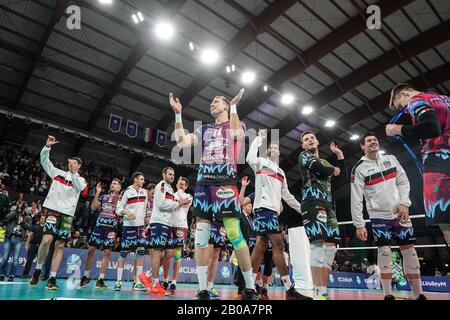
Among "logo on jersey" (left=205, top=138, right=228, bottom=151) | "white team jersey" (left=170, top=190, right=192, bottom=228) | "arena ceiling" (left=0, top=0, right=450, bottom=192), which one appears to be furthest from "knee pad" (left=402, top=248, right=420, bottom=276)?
"arena ceiling" (left=0, top=0, right=450, bottom=192)

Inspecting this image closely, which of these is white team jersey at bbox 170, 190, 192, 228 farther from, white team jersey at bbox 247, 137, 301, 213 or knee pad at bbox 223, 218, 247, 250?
knee pad at bbox 223, 218, 247, 250

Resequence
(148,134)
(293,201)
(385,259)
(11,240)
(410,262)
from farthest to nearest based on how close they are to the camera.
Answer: (148,134)
(11,240)
(293,201)
(385,259)
(410,262)

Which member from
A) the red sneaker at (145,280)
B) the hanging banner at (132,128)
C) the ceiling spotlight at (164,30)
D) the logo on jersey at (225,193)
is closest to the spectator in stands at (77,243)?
the red sneaker at (145,280)

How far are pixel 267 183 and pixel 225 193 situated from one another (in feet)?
5.06

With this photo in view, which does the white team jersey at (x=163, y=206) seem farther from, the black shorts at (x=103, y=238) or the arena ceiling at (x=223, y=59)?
the arena ceiling at (x=223, y=59)

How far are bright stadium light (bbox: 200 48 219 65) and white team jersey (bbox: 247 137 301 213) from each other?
35.6ft

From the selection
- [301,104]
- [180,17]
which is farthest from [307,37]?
[180,17]

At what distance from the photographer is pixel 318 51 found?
15.1m

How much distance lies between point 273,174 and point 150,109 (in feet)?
51.5

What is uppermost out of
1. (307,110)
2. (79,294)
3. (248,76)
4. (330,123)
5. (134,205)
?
(248,76)

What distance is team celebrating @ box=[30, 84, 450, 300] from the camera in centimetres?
249

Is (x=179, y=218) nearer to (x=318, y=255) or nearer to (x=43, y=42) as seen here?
(x=318, y=255)

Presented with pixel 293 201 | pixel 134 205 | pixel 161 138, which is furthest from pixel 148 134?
pixel 293 201

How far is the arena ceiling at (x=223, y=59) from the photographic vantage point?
13.5 meters
